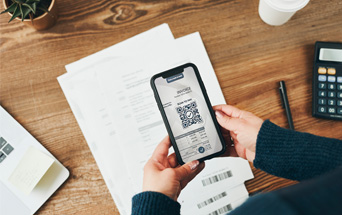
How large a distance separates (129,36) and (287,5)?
0.34 m

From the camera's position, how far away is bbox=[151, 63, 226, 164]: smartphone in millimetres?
529

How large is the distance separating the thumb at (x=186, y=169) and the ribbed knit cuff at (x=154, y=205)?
0.06 metres

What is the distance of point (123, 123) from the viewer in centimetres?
61

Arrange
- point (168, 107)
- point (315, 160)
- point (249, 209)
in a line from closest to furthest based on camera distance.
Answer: point (249, 209)
point (315, 160)
point (168, 107)

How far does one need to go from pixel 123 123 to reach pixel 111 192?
15cm

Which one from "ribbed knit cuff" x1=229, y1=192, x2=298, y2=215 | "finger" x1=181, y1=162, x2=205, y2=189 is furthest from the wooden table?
"ribbed knit cuff" x1=229, y1=192, x2=298, y2=215

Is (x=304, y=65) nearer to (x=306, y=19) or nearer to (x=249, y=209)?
(x=306, y=19)

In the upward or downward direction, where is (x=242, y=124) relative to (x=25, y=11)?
downward

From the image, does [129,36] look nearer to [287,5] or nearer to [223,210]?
[287,5]

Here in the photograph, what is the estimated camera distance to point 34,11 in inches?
20.7

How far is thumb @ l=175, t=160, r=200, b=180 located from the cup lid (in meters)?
0.34

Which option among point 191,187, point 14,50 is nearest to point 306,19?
point 191,187

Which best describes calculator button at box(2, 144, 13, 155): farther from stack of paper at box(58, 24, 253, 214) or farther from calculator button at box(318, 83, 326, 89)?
calculator button at box(318, 83, 326, 89)

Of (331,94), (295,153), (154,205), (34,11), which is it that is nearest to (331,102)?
(331,94)
